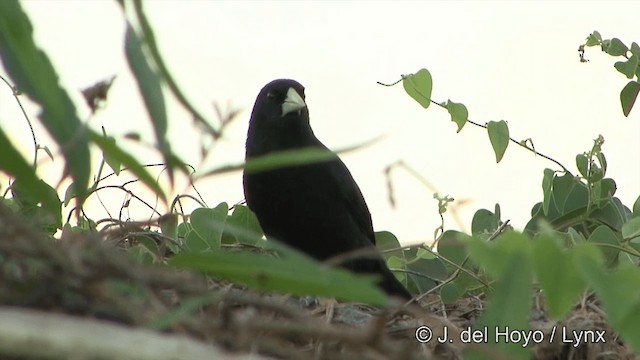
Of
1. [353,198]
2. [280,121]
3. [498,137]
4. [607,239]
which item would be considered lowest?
[607,239]

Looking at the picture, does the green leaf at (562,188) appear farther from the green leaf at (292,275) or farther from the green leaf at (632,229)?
the green leaf at (292,275)

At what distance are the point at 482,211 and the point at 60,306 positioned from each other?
2142mm

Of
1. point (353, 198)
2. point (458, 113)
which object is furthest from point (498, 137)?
point (353, 198)

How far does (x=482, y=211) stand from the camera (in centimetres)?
282

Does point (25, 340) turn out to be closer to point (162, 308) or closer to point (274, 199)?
point (162, 308)

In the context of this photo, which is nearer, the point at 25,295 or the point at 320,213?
the point at 25,295

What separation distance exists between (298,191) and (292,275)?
2.94m

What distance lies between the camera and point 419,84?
2506 mm

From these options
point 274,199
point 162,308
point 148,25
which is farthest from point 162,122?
point 274,199

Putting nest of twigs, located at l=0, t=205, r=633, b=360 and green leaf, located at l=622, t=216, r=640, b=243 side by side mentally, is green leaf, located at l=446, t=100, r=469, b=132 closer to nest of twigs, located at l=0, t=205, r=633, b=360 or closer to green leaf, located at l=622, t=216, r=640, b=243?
green leaf, located at l=622, t=216, r=640, b=243

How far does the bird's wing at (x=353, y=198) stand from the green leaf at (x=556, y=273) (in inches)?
116

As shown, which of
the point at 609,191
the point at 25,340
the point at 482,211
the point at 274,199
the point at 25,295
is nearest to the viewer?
the point at 25,340

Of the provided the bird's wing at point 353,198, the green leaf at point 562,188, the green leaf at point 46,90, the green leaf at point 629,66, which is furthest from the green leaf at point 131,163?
the bird's wing at point 353,198

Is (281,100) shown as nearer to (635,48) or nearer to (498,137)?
(498,137)
